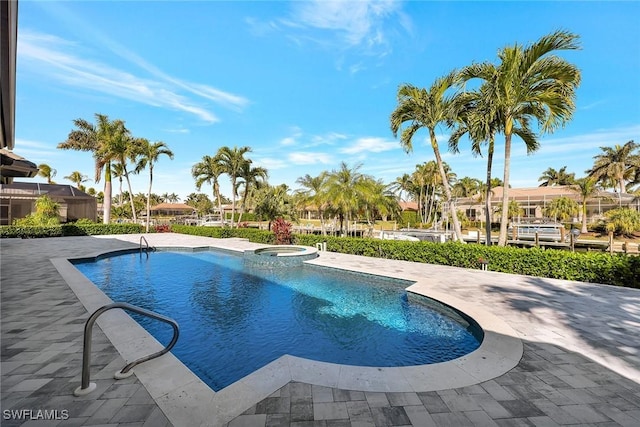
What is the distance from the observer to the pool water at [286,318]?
16.4ft

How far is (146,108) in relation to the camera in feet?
65.6

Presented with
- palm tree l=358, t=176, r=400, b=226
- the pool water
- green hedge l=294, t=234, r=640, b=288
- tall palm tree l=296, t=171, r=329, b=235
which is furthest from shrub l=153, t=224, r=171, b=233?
green hedge l=294, t=234, r=640, b=288

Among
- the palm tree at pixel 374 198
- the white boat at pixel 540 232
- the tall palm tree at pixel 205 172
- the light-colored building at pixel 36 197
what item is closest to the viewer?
the palm tree at pixel 374 198

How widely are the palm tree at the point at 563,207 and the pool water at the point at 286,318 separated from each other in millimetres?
27733

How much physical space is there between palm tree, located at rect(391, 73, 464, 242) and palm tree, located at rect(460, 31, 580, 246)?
4.21 ft

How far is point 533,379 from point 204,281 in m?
9.94

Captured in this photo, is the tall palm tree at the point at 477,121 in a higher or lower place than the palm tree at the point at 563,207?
higher

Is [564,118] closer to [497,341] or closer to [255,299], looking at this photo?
[497,341]

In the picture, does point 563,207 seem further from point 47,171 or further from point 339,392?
point 47,171

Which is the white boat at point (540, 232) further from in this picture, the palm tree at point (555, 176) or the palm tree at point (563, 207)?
the palm tree at point (555, 176)

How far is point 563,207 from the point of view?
2720 centimetres

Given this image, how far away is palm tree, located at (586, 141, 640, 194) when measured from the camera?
3462cm

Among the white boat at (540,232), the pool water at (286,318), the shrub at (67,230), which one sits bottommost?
the pool water at (286,318)
